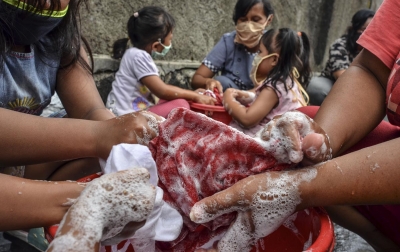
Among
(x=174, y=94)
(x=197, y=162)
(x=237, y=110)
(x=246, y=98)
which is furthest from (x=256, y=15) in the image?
(x=197, y=162)

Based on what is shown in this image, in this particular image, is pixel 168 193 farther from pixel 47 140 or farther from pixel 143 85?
pixel 143 85

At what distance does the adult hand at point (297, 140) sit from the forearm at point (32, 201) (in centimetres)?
42

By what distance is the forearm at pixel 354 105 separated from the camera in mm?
1119

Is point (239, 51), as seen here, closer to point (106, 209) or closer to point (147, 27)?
point (147, 27)

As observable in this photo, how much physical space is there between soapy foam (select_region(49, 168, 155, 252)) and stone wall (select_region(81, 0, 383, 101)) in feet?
7.04

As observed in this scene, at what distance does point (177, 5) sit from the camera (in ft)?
11.5

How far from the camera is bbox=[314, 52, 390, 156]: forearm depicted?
112cm

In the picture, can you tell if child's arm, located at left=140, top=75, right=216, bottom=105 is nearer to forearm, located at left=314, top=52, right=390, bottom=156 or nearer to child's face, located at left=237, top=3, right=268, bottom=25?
child's face, located at left=237, top=3, right=268, bottom=25

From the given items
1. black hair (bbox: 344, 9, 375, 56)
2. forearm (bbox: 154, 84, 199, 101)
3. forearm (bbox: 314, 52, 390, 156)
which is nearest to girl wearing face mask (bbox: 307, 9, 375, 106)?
black hair (bbox: 344, 9, 375, 56)

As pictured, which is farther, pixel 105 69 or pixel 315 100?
pixel 315 100

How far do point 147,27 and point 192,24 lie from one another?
1.01m

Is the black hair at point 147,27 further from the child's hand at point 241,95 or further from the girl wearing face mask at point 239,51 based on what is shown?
the child's hand at point 241,95

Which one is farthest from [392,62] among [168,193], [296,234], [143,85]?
[143,85]

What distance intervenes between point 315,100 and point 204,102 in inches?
64.8
